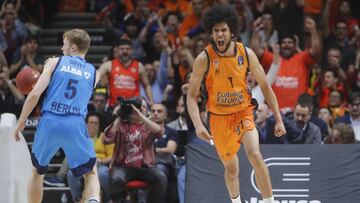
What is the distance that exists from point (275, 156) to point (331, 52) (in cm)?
347

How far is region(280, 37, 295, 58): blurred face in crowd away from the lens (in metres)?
13.4

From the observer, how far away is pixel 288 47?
13.5 m

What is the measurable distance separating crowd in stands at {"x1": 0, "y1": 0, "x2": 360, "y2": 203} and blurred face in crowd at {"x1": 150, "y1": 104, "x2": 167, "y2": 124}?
16mm

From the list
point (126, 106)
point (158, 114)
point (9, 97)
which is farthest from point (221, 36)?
point (9, 97)

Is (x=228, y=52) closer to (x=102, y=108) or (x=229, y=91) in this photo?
(x=229, y=91)

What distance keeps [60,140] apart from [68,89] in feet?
1.71

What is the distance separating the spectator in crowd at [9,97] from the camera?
13.5 m

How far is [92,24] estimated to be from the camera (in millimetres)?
16500

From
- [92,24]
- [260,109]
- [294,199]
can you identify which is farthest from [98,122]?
[92,24]

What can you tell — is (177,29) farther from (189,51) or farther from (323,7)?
(323,7)

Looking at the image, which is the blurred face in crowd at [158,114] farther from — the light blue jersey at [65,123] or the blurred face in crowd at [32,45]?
the light blue jersey at [65,123]

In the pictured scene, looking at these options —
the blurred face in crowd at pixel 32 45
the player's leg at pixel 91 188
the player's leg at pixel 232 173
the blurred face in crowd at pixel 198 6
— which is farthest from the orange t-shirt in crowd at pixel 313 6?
the player's leg at pixel 91 188

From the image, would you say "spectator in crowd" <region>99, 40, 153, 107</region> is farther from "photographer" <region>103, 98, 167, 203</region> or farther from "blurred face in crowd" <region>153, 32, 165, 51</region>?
"photographer" <region>103, 98, 167, 203</region>

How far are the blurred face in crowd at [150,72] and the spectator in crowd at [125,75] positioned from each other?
1.38ft
